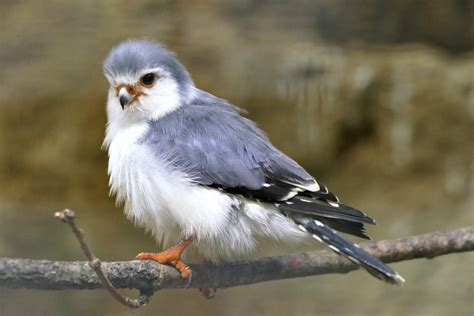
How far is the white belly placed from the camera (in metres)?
1.67

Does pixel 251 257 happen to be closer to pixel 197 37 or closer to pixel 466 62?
pixel 197 37

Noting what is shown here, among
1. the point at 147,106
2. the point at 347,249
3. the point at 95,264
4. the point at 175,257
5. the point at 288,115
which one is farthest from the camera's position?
the point at 288,115

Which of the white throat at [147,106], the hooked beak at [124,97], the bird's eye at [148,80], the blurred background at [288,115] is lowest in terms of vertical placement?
the blurred background at [288,115]

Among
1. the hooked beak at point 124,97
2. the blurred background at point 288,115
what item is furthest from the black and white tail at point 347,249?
the blurred background at point 288,115

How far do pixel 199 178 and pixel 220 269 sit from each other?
209 millimetres

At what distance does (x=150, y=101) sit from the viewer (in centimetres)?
182

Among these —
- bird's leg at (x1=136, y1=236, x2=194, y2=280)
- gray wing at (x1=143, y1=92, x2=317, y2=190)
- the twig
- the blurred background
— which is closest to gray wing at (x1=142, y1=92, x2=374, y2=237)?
gray wing at (x1=143, y1=92, x2=317, y2=190)

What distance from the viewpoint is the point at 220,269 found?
176 centimetres

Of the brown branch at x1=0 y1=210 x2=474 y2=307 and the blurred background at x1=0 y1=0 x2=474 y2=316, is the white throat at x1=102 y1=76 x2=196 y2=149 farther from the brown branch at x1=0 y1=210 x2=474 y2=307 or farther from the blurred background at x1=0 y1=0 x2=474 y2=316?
the blurred background at x1=0 y1=0 x2=474 y2=316

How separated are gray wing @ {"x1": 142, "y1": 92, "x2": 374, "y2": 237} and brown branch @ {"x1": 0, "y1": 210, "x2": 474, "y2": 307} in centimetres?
16

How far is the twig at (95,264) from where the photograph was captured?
107 cm

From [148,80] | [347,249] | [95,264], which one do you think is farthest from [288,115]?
[95,264]

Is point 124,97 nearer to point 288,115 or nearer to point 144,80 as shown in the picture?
point 144,80

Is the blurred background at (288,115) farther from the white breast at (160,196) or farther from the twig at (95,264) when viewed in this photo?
the twig at (95,264)
